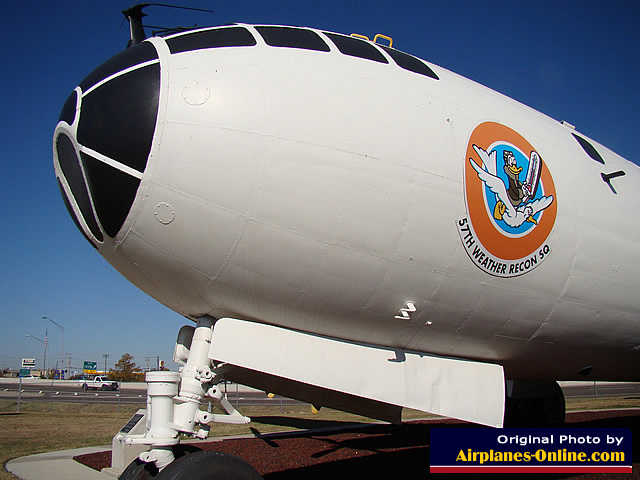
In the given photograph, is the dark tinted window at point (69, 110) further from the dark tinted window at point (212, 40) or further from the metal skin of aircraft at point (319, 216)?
the dark tinted window at point (212, 40)

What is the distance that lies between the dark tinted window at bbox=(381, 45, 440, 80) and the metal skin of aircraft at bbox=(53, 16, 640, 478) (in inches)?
1.6

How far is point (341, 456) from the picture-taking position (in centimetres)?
922

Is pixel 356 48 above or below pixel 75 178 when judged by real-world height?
above

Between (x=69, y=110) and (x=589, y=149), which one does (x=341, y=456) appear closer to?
(x=589, y=149)

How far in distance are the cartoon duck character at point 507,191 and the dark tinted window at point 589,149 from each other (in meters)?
2.01

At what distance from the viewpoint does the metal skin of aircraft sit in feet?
13.3

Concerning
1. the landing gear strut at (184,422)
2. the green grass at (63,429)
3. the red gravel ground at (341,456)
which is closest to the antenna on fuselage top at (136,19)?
the landing gear strut at (184,422)

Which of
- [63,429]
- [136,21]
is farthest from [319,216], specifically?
[63,429]

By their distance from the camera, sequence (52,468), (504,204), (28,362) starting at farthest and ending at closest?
(28,362) < (52,468) < (504,204)

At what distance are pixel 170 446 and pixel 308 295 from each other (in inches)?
63.7

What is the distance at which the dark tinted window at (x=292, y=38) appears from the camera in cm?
465

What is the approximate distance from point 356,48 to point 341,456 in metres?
7.08

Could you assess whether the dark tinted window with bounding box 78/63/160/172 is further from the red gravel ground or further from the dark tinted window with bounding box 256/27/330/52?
the red gravel ground

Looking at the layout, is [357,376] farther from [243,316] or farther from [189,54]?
[189,54]
